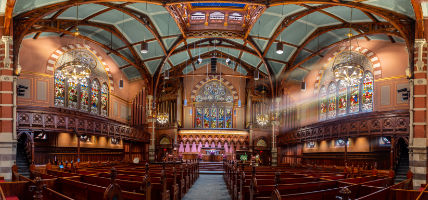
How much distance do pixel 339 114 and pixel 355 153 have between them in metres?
2.99

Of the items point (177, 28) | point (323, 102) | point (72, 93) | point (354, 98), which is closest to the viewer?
point (72, 93)

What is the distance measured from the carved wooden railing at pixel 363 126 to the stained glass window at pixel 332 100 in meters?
1.69

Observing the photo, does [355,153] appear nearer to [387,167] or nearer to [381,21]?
[387,167]

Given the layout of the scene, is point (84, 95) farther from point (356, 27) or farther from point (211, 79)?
point (356, 27)

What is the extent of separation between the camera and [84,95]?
21.7 meters

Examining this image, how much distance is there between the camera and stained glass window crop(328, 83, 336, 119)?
22.5 meters

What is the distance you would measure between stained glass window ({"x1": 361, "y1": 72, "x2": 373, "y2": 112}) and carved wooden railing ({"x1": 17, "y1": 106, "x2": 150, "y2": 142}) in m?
15.4

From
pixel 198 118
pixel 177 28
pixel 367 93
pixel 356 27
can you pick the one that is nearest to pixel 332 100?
pixel 367 93

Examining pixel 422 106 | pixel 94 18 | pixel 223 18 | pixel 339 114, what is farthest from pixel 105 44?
pixel 422 106

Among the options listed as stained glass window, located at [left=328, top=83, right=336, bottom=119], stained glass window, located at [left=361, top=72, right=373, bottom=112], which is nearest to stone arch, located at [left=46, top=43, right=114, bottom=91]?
stained glass window, located at [left=328, top=83, right=336, bottom=119]

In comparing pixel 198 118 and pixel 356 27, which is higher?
pixel 356 27

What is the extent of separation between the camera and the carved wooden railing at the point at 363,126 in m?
16.1

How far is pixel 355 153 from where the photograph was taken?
19.8 meters

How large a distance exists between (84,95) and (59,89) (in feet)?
7.17
